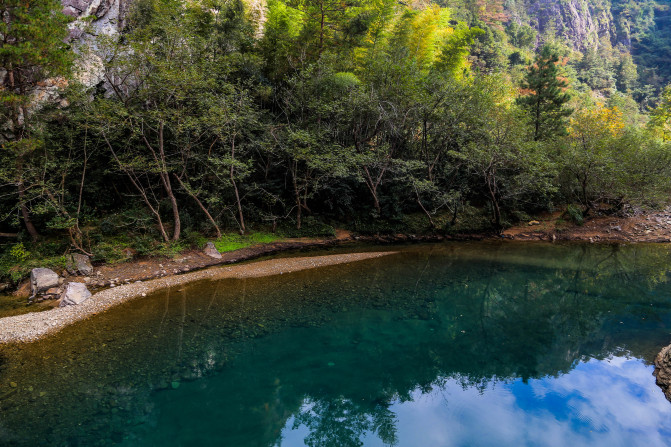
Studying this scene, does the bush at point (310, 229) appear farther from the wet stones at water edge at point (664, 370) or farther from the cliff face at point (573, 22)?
the cliff face at point (573, 22)

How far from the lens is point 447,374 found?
7691 millimetres

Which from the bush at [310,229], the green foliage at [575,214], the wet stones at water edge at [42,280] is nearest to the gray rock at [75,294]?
the wet stones at water edge at [42,280]

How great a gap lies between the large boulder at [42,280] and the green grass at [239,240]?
6083mm

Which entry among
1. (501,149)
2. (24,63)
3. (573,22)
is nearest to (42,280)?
(24,63)

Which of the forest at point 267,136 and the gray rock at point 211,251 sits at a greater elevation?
the forest at point 267,136

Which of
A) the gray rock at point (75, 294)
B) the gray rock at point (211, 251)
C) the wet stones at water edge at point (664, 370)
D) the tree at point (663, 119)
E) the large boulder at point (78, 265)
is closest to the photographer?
the wet stones at water edge at point (664, 370)

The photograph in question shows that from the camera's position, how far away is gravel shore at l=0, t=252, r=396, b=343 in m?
8.48

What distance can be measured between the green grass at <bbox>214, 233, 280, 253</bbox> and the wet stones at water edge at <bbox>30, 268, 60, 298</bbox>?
6.07 meters

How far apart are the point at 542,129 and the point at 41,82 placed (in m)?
30.2

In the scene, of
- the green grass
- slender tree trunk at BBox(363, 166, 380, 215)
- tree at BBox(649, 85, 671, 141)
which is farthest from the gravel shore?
tree at BBox(649, 85, 671, 141)

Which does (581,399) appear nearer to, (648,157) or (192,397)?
(192,397)

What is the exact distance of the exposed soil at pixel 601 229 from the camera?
68.8 ft

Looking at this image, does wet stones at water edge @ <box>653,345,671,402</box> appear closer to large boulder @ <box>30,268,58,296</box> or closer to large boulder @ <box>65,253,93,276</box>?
large boulder @ <box>65,253,93,276</box>

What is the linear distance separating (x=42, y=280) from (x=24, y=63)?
7687 millimetres
